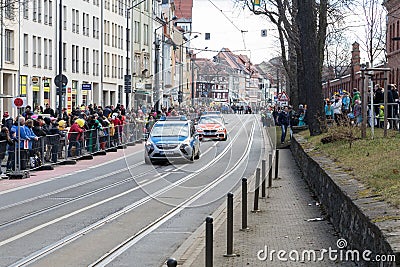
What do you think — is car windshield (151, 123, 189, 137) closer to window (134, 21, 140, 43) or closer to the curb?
the curb

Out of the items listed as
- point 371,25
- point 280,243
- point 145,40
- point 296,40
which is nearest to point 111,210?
point 280,243

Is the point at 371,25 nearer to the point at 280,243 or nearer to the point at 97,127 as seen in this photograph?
the point at 97,127

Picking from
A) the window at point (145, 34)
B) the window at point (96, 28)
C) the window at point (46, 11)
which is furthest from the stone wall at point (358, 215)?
the window at point (145, 34)

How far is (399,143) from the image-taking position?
18.4m

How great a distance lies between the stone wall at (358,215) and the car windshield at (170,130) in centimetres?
1548

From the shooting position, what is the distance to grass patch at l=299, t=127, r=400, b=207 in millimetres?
10816

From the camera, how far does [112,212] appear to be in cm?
1680

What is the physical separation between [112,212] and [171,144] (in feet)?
45.4

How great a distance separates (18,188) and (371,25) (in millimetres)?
39413

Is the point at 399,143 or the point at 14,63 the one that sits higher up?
the point at 14,63

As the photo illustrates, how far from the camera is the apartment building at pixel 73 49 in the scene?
49.1m

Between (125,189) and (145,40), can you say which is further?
(145,40)

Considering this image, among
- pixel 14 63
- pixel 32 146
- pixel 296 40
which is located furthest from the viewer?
pixel 14 63

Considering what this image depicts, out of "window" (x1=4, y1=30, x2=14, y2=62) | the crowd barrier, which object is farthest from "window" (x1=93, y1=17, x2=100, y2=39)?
the crowd barrier
